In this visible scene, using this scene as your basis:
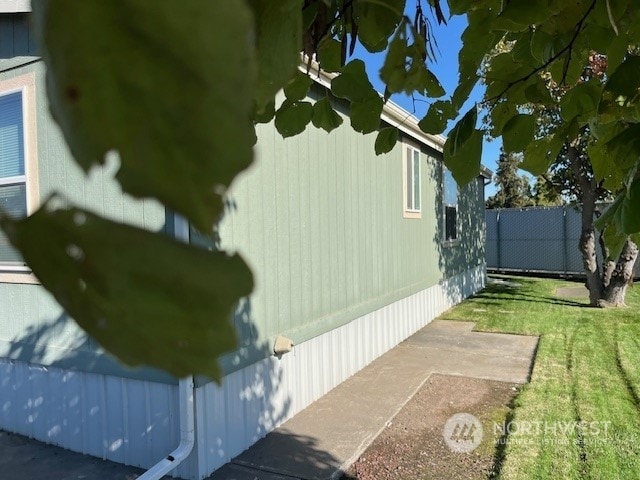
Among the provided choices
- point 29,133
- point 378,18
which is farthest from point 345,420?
point 378,18

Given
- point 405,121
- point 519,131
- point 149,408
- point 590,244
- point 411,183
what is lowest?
point 149,408

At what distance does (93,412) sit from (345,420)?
233 centimetres

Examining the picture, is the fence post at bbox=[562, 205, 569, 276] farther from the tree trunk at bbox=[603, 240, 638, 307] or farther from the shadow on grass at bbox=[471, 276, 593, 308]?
the tree trunk at bbox=[603, 240, 638, 307]

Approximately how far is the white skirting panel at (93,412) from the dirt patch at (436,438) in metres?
1.52

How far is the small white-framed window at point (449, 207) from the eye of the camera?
38.9 ft

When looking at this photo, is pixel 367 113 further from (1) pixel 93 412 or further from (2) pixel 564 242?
(2) pixel 564 242

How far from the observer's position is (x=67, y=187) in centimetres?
431

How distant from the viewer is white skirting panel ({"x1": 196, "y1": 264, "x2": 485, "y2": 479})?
13.6 ft

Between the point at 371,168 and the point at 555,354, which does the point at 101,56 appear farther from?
the point at 555,354

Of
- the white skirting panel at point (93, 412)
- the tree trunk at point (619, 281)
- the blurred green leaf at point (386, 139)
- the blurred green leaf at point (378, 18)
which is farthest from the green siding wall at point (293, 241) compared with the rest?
the tree trunk at point (619, 281)

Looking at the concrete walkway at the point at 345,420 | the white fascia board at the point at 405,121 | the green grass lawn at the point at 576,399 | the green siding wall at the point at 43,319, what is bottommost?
the concrete walkway at the point at 345,420

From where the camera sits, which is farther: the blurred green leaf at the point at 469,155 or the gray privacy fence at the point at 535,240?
the gray privacy fence at the point at 535,240

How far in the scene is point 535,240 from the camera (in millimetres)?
20594

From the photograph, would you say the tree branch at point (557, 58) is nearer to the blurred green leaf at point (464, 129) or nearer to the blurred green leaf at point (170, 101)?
the blurred green leaf at point (464, 129)
